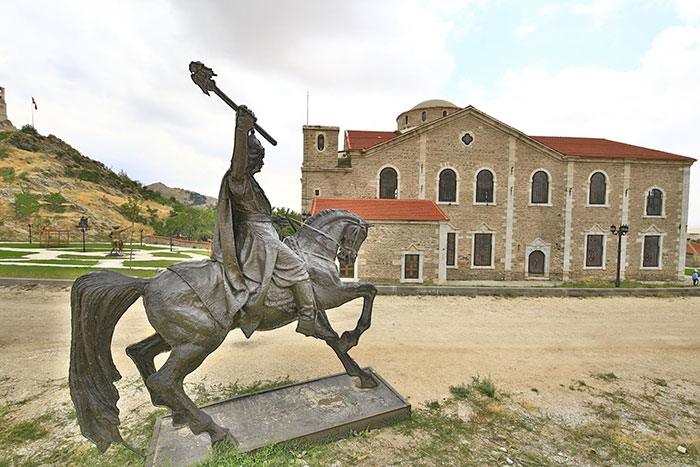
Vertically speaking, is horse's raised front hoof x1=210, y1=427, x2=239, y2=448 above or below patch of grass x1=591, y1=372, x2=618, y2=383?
above

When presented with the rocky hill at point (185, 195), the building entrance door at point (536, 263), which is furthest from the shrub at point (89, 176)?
the rocky hill at point (185, 195)

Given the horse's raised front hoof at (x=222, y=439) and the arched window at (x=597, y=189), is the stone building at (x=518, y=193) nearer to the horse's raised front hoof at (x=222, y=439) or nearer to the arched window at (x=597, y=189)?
the arched window at (x=597, y=189)

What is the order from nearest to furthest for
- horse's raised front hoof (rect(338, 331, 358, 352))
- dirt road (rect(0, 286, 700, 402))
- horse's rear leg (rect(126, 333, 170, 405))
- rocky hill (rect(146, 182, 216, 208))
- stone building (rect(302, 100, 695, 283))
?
horse's rear leg (rect(126, 333, 170, 405))
horse's raised front hoof (rect(338, 331, 358, 352))
dirt road (rect(0, 286, 700, 402))
stone building (rect(302, 100, 695, 283))
rocky hill (rect(146, 182, 216, 208))

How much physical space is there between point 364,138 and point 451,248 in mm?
11081

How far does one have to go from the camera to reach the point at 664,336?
8914 mm

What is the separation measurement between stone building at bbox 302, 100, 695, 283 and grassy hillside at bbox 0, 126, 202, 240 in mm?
31830

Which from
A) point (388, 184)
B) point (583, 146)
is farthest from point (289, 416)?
point (583, 146)

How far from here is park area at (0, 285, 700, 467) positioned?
3895 millimetres

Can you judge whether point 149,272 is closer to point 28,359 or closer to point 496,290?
point 28,359

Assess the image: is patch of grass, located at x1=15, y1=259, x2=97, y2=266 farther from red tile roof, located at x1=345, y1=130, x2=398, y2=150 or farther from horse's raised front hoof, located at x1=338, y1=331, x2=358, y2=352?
horse's raised front hoof, located at x1=338, y1=331, x2=358, y2=352

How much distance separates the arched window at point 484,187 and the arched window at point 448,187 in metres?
1.65

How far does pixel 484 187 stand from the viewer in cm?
2180

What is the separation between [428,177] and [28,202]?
42.6 m

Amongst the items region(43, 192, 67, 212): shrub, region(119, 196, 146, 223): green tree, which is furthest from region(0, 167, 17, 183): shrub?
region(119, 196, 146, 223): green tree
